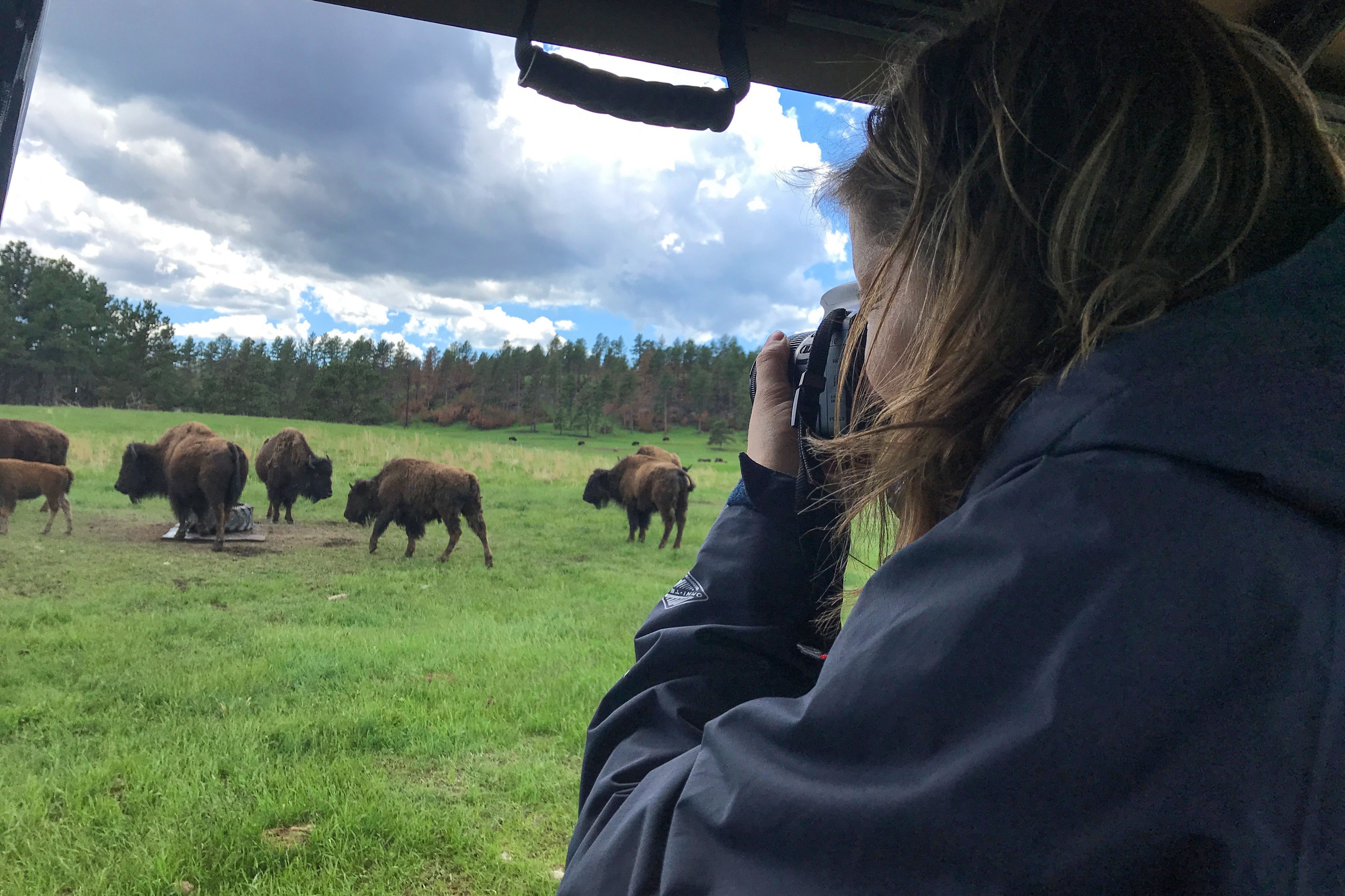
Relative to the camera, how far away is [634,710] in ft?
2.61

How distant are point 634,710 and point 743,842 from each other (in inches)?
12.6

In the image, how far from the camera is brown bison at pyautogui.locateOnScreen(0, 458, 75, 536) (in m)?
1.74

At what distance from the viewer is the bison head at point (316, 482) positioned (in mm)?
3154

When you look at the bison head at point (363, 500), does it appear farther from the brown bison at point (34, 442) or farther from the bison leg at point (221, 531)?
the brown bison at point (34, 442)

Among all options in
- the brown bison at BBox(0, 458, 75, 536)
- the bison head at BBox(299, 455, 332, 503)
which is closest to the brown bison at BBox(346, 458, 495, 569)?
the bison head at BBox(299, 455, 332, 503)

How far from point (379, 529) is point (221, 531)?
63 cm

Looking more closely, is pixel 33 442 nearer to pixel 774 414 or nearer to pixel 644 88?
pixel 644 88

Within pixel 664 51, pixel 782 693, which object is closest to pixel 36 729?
pixel 782 693

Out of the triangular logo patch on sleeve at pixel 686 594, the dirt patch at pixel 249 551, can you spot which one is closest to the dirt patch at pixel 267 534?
the dirt patch at pixel 249 551

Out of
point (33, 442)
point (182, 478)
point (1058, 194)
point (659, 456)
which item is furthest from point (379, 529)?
point (659, 456)

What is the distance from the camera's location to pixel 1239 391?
1.34 ft

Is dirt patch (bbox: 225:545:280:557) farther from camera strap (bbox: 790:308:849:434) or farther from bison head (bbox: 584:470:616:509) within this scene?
camera strap (bbox: 790:308:849:434)

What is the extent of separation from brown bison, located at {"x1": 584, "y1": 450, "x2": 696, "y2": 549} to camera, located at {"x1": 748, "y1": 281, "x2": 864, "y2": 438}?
3782 millimetres

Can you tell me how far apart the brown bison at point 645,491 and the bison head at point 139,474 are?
94.5 inches
